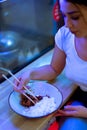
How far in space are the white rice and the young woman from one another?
56 mm

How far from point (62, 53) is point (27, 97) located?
0.85 ft

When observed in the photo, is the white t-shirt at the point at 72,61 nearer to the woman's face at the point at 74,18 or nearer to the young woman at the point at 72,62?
the young woman at the point at 72,62

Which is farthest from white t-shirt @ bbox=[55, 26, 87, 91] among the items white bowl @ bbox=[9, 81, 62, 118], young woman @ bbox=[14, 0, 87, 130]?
white bowl @ bbox=[9, 81, 62, 118]

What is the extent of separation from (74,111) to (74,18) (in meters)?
0.38

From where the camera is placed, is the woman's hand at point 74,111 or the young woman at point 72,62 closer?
the young woman at point 72,62

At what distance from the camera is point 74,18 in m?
0.86

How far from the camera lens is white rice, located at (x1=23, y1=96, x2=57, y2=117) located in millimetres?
921

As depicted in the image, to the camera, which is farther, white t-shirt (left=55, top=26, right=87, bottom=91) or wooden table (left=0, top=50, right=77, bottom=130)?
white t-shirt (left=55, top=26, right=87, bottom=91)

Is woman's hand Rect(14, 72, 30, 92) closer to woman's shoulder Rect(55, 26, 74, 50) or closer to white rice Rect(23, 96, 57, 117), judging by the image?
white rice Rect(23, 96, 57, 117)

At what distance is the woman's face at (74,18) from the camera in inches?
33.3

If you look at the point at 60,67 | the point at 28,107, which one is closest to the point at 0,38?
the point at 60,67

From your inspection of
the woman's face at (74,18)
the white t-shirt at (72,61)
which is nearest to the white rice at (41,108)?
the white t-shirt at (72,61)

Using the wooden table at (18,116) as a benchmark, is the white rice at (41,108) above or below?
above

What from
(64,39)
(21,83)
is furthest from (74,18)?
(21,83)
